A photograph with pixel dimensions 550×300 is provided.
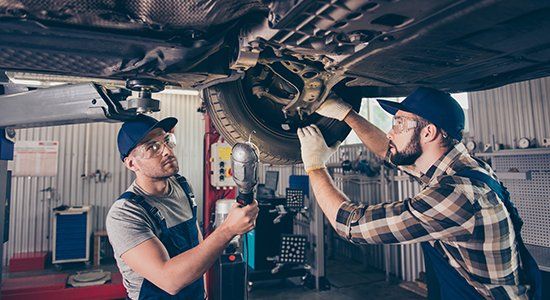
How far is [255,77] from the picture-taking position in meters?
1.62

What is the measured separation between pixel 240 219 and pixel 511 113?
118 inches

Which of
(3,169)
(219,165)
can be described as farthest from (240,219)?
(219,165)

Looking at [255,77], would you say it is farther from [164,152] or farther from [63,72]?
[63,72]

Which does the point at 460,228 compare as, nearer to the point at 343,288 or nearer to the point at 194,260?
the point at 194,260

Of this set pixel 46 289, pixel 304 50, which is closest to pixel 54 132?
pixel 46 289

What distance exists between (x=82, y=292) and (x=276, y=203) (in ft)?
7.56

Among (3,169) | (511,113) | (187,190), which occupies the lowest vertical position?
(187,190)

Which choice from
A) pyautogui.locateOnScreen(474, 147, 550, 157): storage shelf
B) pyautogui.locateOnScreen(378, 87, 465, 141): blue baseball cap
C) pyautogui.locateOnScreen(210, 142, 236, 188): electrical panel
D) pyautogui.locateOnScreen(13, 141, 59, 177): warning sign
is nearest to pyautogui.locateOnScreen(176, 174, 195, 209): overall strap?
pyautogui.locateOnScreen(378, 87, 465, 141): blue baseball cap

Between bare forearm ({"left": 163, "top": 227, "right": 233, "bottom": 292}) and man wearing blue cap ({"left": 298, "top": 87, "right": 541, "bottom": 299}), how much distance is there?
1.39 ft

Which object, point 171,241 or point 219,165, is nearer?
point 171,241

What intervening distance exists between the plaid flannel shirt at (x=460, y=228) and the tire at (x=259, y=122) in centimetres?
46

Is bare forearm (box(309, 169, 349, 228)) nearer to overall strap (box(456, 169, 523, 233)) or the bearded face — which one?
the bearded face

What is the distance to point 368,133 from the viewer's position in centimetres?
170

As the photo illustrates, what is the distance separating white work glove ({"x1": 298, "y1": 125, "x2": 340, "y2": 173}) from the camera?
57.6 inches
